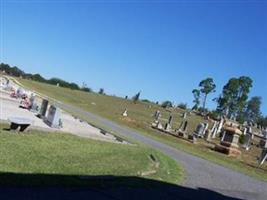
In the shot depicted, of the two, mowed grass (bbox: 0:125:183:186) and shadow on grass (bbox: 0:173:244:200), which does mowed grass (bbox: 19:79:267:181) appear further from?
shadow on grass (bbox: 0:173:244:200)

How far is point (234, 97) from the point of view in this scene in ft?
326

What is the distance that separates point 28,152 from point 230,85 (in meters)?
86.2

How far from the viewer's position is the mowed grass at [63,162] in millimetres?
10749

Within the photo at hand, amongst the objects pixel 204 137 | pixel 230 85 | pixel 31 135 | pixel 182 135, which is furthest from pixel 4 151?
pixel 230 85

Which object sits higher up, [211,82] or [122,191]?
[211,82]

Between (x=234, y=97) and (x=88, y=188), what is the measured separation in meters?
91.0

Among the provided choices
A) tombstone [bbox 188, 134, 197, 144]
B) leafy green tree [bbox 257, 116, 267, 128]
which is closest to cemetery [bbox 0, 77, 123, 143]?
tombstone [bbox 188, 134, 197, 144]

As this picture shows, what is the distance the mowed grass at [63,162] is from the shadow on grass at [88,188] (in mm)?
30

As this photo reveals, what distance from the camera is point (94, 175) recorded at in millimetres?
12312

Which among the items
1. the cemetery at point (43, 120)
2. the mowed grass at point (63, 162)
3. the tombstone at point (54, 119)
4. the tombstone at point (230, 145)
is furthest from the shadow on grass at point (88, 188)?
the tombstone at point (230, 145)

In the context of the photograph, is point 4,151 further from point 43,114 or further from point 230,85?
point 230,85

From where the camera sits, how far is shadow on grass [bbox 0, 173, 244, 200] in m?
9.06

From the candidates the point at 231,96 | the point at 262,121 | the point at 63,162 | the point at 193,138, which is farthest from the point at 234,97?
the point at 63,162

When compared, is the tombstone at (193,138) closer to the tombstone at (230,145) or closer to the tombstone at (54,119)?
the tombstone at (230,145)
